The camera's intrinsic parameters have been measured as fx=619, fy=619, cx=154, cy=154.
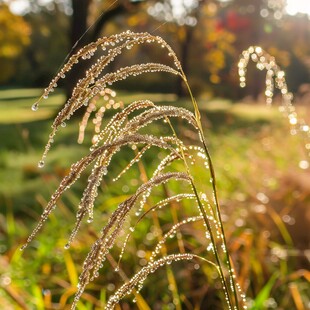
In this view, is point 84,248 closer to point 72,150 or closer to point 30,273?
point 30,273

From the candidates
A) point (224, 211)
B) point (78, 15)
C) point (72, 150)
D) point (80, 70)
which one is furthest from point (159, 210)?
point (78, 15)

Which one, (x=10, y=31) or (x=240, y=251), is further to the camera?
(x=10, y=31)

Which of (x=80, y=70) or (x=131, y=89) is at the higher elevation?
(x=131, y=89)

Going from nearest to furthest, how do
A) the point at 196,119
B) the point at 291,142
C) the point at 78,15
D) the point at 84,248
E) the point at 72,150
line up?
the point at 196,119, the point at 84,248, the point at 291,142, the point at 72,150, the point at 78,15

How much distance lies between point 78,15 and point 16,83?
4155 centimetres

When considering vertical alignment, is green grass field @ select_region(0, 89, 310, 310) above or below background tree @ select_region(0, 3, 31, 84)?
below

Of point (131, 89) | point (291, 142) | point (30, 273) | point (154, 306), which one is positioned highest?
point (131, 89)

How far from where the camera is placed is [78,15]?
24.2 m

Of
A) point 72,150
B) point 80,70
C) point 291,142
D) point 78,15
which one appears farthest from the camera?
point 78,15

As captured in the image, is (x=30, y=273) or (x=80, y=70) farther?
(x=80, y=70)

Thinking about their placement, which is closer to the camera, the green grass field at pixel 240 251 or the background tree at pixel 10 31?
the green grass field at pixel 240 251

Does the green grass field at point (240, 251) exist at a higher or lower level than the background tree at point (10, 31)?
lower

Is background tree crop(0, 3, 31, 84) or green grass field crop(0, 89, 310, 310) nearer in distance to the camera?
green grass field crop(0, 89, 310, 310)

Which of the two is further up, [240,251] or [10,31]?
[10,31]
